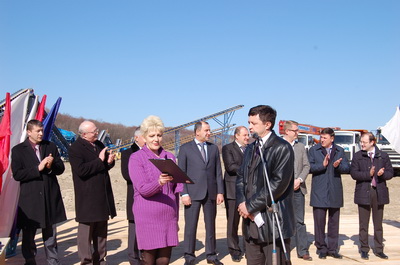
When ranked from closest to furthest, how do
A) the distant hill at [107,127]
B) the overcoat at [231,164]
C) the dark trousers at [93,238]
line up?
1. the dark trousers at [93,238]
2. the overcoat at [231,164]
3. the distant hill at [107,127]

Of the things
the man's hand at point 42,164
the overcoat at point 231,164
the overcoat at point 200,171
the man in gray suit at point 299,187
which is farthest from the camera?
the overcoat at point 231,164

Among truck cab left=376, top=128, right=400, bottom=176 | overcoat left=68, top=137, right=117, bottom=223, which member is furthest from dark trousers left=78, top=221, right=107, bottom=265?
truck cab left=376, top=128, right=400, bottom=176

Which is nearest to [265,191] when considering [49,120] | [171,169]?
[171,169]

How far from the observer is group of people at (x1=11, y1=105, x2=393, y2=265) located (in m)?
3.93

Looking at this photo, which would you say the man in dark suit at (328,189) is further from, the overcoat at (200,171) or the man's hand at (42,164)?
the man's hand at (42,164)

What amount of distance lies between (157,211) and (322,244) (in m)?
3.76

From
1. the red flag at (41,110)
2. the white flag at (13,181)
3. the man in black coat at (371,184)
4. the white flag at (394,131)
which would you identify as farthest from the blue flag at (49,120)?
the white flag at (394,131)

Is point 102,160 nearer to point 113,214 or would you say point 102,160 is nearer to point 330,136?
point 113,214

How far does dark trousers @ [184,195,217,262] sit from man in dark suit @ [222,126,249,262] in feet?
1.42

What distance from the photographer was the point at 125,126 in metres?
91.9

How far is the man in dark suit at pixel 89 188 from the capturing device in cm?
552

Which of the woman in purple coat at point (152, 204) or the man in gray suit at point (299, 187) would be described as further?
the man in gray suit at point (299, 187)

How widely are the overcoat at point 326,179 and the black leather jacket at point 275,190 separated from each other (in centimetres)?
293

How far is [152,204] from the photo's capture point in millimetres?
3949
